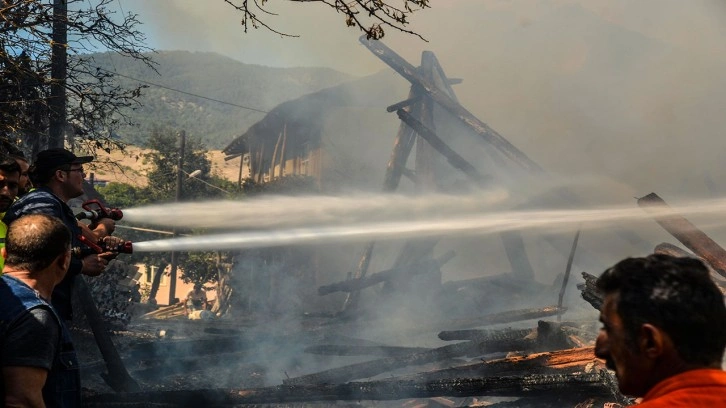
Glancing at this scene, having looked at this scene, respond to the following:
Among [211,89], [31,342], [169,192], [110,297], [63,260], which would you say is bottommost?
[110,297]

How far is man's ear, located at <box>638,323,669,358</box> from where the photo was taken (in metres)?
1.71

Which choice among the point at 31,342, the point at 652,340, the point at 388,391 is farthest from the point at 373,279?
the point at 652,340

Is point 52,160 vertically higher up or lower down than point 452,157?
lower down

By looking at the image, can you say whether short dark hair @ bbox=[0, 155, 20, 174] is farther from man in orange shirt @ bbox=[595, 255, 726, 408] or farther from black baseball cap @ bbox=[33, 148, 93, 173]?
man in orange shirt @ bbox=[595, 255, 726, 408]

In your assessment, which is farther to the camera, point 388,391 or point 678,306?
point 388,391

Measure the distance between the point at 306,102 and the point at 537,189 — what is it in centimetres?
1322

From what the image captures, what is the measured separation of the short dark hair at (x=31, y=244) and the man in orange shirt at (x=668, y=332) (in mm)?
2277

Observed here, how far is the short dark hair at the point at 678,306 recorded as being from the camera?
67.2 inches

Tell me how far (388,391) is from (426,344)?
4.81m

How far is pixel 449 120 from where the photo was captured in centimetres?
1772

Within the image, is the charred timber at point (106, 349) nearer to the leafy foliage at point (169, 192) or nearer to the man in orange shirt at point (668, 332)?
the man in orange shirt at point (668, 332)

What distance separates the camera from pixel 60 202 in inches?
170

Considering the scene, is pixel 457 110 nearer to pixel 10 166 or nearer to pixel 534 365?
pixel 534 365

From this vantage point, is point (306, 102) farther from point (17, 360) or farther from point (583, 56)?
point (17, 360)
